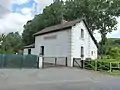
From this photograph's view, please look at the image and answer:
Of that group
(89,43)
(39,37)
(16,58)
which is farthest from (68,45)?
(39,37)

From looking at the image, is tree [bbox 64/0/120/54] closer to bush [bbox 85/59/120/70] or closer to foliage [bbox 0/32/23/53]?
foliage [bbox 0/32/23/53]

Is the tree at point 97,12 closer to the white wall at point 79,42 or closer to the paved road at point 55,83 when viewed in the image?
the white wall at point 79,42

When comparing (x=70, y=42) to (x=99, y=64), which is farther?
(x=70, y=42)

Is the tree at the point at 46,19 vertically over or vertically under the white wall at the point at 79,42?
over

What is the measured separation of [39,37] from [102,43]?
22.2 meters

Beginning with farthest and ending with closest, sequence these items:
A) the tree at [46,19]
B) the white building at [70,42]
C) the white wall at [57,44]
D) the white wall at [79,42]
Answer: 1. the tree at [46,19]
2. the white wall at [57,44]
3. the white wall at [79,42]
4. the white building at [70,42]

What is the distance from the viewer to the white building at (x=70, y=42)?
109ft

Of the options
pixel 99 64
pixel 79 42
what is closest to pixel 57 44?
pixel 79 42

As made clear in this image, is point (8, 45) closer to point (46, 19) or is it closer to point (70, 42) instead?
point (46, 19)

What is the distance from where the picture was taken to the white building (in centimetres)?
3322

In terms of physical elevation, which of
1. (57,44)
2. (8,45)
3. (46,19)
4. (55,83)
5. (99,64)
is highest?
(46,19)

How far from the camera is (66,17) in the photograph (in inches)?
2248

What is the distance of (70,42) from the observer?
33.0 meters

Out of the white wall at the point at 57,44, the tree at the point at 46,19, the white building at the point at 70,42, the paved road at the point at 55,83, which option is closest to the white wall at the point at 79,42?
the white building at the point at 70,42
